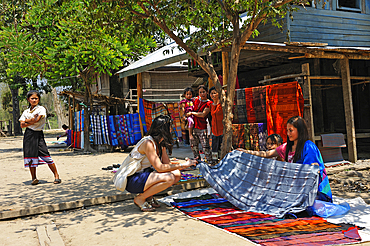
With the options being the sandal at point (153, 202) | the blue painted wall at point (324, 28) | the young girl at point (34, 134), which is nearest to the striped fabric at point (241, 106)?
the blue painted wall at point (324, 28)

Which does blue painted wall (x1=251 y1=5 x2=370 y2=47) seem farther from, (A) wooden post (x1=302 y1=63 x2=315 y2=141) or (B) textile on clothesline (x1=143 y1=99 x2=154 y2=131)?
(B) textile on clothesline (x1=143 y1=99 x2=154 y2=131)

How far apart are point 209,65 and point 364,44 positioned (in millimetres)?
6835

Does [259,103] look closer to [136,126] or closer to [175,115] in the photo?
[136,126]

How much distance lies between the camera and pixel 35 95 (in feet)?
20.4

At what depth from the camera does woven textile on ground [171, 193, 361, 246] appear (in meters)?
3.08

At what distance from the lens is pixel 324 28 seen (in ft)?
31.2

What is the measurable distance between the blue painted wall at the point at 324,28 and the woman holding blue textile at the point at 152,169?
19.2ft

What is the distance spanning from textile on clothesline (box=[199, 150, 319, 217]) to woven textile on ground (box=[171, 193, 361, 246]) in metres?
0.16

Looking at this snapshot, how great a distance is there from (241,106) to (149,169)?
3.46 m

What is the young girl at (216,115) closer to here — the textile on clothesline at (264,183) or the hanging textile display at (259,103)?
the hanging textile display at (259,103)

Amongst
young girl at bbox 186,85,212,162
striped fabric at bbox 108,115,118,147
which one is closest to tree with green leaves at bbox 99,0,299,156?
young girl at bbox 186,85,212,162

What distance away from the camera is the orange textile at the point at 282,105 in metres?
6.43

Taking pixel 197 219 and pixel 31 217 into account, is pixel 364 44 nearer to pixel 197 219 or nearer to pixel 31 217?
pixel 197 219

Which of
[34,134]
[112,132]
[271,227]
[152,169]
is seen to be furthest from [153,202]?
[112,132]
